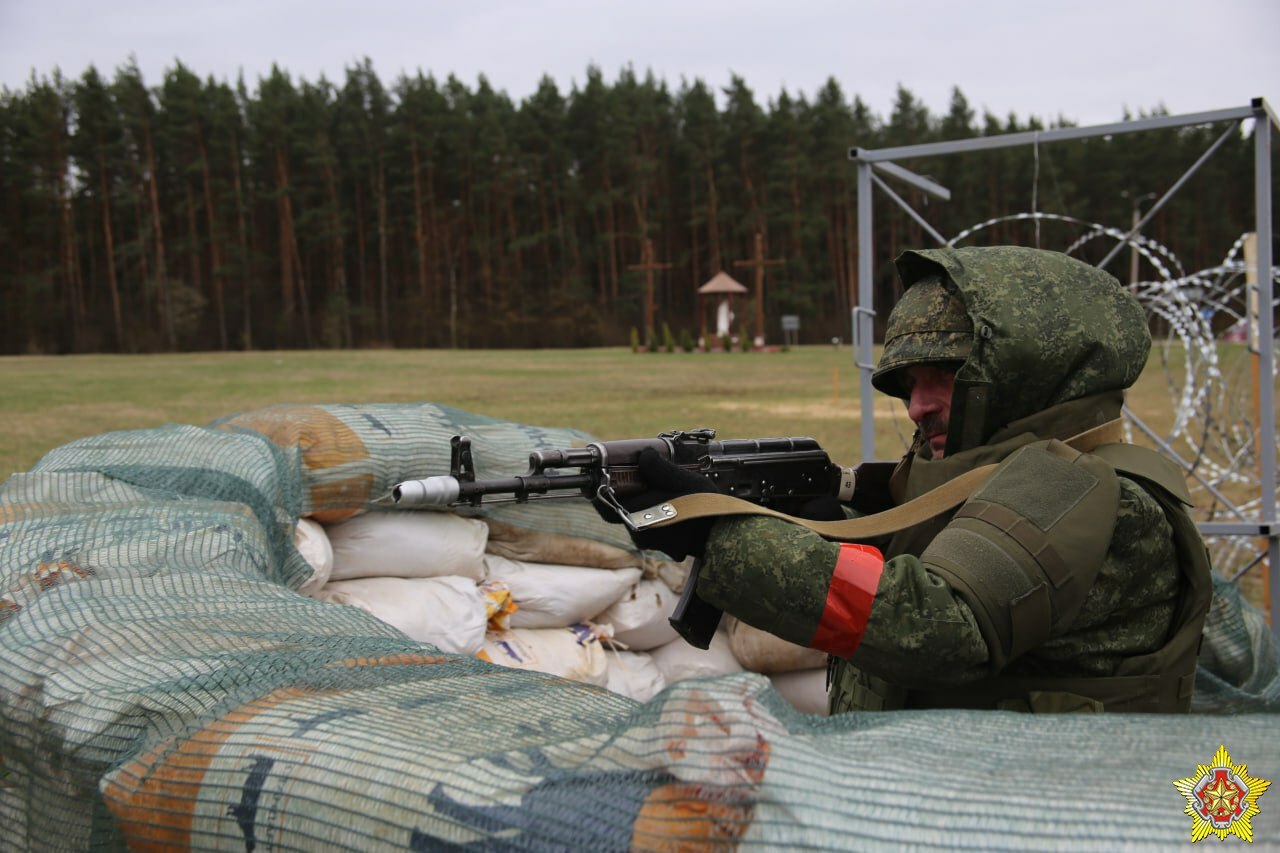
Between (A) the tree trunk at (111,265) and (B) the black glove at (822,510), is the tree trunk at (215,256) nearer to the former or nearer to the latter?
(A) the tree trunk at (111,265)

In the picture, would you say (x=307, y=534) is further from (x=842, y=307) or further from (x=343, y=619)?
(x=842, y=307)

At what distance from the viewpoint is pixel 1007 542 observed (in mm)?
1757

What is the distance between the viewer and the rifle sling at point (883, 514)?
74.5 inches

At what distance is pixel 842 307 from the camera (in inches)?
1896

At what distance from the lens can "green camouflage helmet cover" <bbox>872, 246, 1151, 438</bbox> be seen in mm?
2047

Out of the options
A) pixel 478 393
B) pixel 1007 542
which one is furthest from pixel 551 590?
pixel 478 393

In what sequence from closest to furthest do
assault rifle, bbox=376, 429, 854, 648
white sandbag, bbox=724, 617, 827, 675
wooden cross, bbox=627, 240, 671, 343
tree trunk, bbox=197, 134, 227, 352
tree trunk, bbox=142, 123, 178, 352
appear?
assault rifle, bbox=376, 429, 854, 648
white sandbag, bbox=724, 617, 827, 675
tree trunk, bbox=142, 123, 178, 352
tree trunk, bbox=197, 134, 227, 352
wooden cross, bbox=627, 240, 671, 343

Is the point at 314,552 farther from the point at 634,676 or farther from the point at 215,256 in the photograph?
the point at 215,256

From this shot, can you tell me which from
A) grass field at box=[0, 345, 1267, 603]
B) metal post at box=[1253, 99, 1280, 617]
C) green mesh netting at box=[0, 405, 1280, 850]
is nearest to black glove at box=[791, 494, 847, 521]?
green mesh netting at box=[0, 405, 1280, 850]

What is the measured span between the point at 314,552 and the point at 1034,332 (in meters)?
2.61

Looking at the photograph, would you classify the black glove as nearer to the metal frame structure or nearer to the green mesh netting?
the green mesh netting

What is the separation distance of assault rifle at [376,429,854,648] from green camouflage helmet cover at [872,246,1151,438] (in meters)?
0.45

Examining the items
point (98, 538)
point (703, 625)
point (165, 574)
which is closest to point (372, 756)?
point (703, 625)

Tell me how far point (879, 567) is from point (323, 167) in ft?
151
